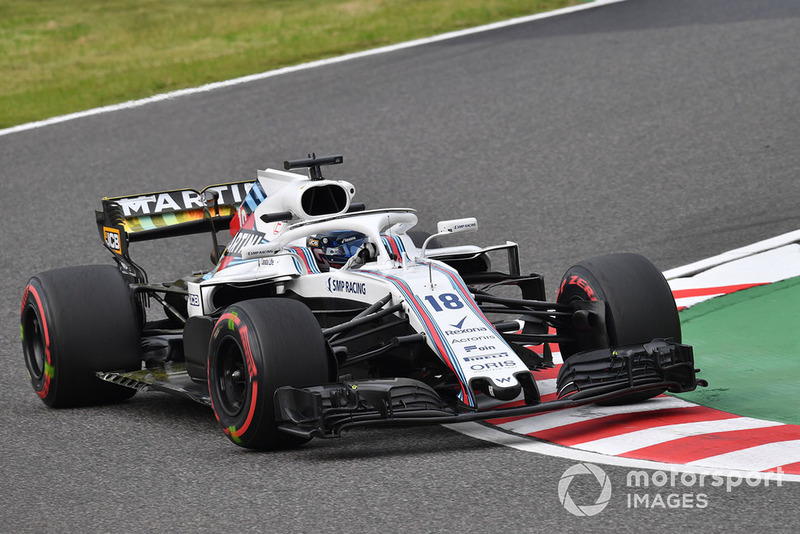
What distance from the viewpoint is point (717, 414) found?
6.54m

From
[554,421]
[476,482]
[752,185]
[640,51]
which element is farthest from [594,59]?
[476,482]

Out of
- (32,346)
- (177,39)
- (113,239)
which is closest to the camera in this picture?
(32,346)

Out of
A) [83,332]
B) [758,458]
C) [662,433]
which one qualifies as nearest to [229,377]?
[83,332]

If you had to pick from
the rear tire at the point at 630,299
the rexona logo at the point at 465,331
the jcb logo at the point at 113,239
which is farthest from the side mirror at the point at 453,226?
the jcb logo at the point at 113,239

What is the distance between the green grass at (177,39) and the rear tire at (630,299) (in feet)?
36.2

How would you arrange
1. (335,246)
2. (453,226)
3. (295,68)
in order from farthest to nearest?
(295,68) → (335,246) → (453,226)

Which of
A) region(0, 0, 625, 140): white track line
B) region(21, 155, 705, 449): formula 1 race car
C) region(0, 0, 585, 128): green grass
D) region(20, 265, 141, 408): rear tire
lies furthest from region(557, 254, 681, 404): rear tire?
region(0, 0, 585, 128): green grass

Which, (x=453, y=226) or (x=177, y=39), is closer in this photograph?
(x=453, y=226)

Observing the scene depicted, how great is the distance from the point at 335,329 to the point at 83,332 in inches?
75.0

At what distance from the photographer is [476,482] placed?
217 inches

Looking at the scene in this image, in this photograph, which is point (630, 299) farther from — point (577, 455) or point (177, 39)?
point (177, 39)

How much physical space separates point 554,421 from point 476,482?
1.12 meters

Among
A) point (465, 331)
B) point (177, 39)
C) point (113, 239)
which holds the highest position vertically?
point (177, 39)

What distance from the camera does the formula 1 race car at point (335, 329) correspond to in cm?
613
